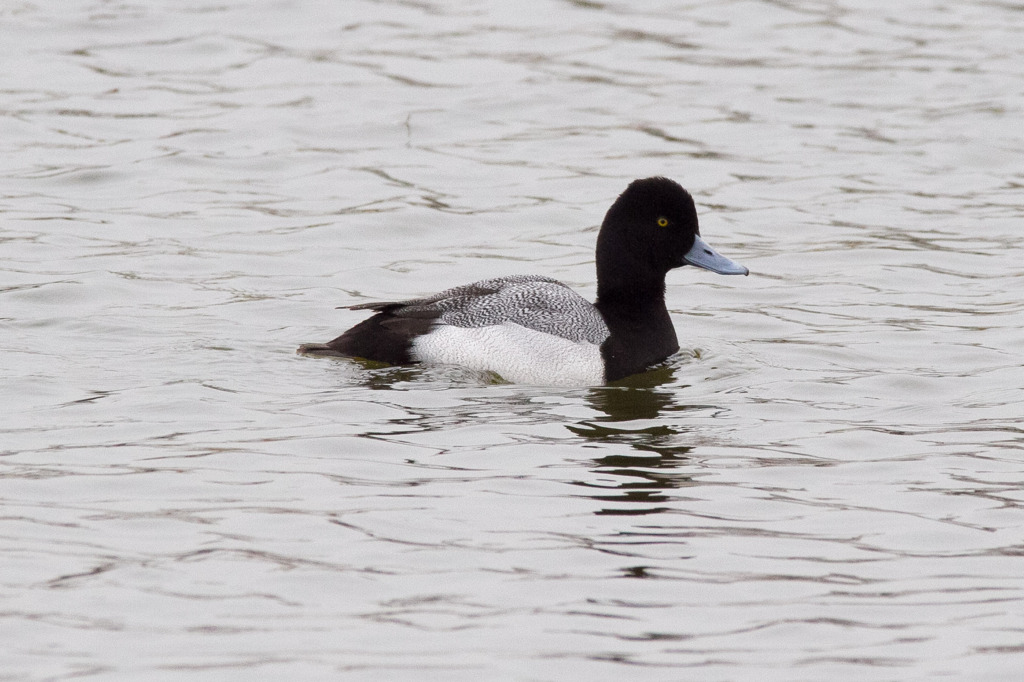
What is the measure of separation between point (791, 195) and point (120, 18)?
839 cm

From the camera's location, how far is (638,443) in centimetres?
842

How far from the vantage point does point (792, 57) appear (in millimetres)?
18594

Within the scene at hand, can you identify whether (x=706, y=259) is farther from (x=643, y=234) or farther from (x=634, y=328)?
(x=634, y=328)

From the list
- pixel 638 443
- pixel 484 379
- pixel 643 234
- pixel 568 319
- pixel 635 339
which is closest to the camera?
pixel 638 443

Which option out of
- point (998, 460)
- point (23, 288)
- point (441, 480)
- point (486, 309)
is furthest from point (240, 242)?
point (998, 460)

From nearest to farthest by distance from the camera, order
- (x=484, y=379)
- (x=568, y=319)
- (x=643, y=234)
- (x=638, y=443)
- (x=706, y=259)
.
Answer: (x=638, y=443)
(x=484, y=379)
(x=568, y=319)
(x=643, y=234)
(x=706, y=259)

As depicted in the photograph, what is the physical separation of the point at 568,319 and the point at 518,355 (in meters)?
0.44

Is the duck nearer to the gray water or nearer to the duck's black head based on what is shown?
the duck's black head

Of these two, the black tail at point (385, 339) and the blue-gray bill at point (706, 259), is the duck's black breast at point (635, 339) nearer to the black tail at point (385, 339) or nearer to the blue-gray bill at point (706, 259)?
the blue-gray bill at point (706, 259)

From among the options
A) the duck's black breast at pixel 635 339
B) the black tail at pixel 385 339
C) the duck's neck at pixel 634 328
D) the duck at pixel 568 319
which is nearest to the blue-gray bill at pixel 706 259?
the duck at pixel 568 319

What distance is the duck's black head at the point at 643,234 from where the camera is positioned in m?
10.1

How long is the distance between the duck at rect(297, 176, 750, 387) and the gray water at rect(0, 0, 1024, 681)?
19cm

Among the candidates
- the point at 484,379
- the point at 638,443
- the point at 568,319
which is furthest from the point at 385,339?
the point at 638,443

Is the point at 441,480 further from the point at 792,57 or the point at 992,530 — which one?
the point at 792,57
